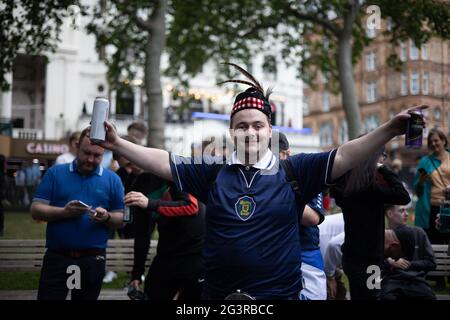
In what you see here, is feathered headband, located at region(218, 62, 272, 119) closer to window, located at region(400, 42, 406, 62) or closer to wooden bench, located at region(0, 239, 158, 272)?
wooden bench, located at region(0, 239, 158, 272)

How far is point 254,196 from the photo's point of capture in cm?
323

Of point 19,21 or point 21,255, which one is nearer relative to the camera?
point 21,255

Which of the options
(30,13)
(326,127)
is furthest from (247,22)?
(326,127)

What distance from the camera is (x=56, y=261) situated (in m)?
4.57

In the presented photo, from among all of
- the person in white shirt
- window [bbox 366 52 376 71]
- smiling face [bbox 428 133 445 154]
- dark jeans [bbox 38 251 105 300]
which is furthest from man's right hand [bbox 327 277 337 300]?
window [bbox 366 52 376 71]

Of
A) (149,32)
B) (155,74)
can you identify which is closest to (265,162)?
(155,74)

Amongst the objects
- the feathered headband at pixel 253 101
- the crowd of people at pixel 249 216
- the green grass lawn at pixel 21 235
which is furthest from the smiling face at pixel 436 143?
the feathered headband at pixel 253 101

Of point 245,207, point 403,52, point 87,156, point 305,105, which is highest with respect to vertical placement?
point 305,105

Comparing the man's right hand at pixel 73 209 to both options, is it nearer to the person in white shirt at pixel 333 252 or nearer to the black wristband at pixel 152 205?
the black wristband at pixel 152 205

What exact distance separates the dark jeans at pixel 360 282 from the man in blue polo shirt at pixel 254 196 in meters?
1.78

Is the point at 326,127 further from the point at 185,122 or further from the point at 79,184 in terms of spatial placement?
the point at 79,184

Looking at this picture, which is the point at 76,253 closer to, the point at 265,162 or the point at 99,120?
the point at 99,120

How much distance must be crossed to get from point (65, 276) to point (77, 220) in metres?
0.47

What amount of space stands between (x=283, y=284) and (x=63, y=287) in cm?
216
